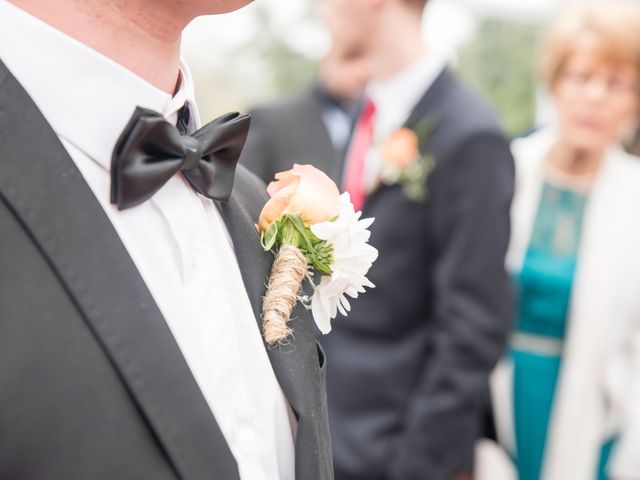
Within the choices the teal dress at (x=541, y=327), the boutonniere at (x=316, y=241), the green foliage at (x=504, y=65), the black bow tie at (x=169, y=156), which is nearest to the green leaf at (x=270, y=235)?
the boutonniere at (x=316, y=241)

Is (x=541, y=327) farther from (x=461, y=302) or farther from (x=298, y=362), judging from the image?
(x=298, y=362)

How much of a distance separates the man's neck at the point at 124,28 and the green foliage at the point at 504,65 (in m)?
13.2

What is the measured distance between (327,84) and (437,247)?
2.11m

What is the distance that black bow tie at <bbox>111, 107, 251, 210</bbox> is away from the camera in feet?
4.28

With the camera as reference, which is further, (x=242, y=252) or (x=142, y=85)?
(x=242, y=252)

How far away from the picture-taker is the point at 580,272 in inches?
143

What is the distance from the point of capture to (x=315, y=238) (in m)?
1.65

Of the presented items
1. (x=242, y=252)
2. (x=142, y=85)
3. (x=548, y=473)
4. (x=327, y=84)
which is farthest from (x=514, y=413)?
(x=142, y=85)

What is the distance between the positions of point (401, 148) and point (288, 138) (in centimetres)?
161

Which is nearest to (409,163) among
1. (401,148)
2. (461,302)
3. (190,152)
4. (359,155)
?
(401,148)

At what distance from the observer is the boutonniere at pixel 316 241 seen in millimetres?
1624

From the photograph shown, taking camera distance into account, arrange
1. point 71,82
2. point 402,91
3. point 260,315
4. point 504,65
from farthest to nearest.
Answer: point 504,65, point 402,91, point 260,315, point 71,82

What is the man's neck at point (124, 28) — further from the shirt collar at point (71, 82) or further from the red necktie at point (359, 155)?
the red necktie at point (359, 155)

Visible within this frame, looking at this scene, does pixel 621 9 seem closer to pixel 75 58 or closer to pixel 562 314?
pixel 562 314
